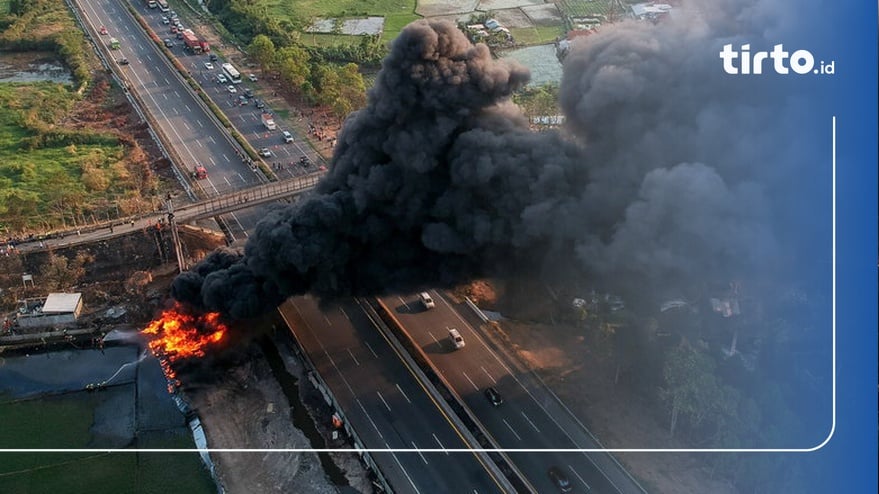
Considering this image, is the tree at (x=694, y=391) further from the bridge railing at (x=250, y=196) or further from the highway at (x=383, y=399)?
the bridge railing at (x=250, y=196)

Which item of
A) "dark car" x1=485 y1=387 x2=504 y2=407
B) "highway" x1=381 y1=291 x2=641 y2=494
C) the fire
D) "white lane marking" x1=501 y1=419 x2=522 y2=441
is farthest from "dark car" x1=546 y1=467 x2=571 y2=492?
the fire

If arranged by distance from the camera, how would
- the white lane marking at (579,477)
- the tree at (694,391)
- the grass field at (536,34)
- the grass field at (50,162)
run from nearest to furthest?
the white lane marking at (579,477) → the tree at (694,391) → the grass field at (50,162) → the grass field at (536,34)

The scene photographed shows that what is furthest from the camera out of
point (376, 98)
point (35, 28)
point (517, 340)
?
point (35, 28)

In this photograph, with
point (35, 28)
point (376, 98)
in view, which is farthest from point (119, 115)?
point (376, 98)

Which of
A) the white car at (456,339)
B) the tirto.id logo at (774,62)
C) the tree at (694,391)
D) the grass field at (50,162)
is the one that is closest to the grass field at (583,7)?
the grass field at (50,162)

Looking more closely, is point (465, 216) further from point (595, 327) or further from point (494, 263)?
point (595, 327)

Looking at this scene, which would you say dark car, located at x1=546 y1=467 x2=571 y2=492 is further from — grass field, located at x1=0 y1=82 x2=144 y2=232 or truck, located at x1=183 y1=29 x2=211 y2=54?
truck, located at x1=183 y1=29 x2=211 y2=54
